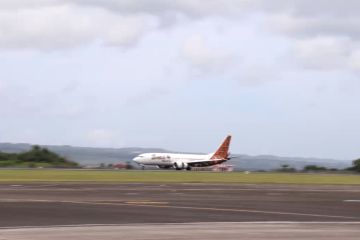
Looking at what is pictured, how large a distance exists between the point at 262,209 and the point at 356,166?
104864 millimetres

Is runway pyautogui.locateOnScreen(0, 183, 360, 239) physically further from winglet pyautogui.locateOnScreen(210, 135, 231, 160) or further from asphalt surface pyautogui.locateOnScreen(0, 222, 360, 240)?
winglet pyautogui.locateOnScreen(210, 135, 231, 160)

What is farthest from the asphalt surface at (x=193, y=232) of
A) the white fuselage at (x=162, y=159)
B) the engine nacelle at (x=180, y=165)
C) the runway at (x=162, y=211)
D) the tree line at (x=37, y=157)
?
the tree line at (x=37, y=157)

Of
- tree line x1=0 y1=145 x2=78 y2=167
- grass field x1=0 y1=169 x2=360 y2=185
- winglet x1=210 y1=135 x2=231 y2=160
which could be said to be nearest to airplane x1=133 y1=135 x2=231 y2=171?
winglet x1=210 y1=135 x2=231 y2=160

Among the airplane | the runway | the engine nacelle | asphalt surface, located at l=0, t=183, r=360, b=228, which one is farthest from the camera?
the airplane

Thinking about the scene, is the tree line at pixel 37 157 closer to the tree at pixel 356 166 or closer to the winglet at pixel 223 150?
the winglet at pixel 223 150

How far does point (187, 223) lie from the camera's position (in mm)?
23562

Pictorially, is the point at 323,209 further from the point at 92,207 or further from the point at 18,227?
the point at 18,227

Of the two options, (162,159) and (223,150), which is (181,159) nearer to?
(162,159)

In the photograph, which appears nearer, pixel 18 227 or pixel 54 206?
pixel 18 227

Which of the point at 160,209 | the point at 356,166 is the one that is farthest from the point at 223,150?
the point at 160,209

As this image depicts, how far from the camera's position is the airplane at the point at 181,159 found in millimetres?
126625

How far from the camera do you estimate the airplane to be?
127m

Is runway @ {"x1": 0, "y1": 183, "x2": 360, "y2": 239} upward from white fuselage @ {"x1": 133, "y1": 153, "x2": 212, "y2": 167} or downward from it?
downward

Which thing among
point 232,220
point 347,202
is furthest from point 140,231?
point 347,202
